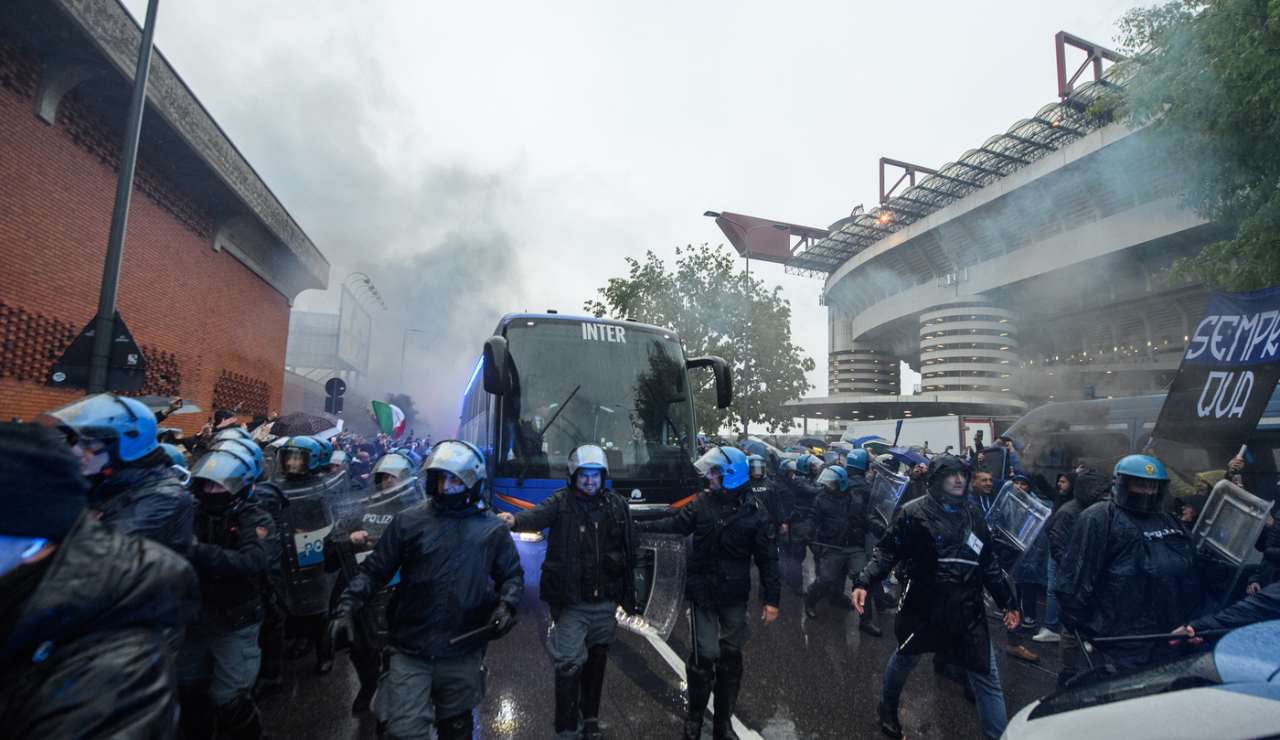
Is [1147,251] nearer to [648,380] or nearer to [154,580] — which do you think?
[648,380]

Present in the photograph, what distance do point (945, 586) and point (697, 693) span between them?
1649mm

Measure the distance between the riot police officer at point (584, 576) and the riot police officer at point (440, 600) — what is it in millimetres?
566

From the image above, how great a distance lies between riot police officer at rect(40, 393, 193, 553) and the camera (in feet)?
8.54

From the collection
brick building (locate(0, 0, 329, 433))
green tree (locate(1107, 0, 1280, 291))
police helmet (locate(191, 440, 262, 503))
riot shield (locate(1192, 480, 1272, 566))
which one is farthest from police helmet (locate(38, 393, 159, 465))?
green tree (locate(1107, 0, 1280, 291))

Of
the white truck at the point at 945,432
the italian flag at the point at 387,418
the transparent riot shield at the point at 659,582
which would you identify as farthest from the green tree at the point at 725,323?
the transparent riot shield at the point at 659,582

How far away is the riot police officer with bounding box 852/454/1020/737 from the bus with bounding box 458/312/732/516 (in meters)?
2.95

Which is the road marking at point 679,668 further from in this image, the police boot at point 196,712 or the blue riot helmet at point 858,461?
the blue riot helmet at point 858,461

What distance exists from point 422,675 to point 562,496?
53.0 inches

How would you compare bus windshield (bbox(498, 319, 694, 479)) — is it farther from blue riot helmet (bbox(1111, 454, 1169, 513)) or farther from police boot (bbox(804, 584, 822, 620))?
blue riot helmet (bbox(1111, 454, 1169, 513))

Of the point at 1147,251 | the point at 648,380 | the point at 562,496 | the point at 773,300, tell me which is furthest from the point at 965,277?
the point at 562,496

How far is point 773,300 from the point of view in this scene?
24.4m

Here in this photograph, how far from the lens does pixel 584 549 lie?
379cm

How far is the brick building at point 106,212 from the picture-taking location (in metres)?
8.35

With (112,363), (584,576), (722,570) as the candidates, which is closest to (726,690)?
(722,570)
